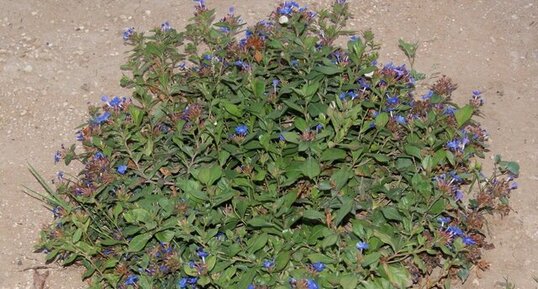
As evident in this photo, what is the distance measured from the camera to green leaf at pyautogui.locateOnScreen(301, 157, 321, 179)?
184 inches

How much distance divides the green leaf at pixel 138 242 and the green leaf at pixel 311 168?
0.84 metres

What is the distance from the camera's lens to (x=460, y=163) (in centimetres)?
520

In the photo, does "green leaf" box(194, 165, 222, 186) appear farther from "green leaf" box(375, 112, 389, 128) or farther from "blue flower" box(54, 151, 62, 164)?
"blue flower" box(54, 151, 62, 164)

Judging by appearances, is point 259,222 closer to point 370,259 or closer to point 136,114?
point 370,259

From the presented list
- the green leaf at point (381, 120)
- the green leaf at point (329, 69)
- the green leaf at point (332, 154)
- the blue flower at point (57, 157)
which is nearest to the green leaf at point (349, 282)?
the green leaf at point (332, 154)

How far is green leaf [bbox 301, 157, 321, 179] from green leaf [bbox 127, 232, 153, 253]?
2.75 feet

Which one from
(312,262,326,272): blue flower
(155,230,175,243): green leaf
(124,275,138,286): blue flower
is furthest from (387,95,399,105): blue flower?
(124,275,138,286): blue flower

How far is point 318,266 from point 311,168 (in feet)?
1.73

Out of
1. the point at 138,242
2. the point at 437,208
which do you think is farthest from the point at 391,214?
the point at 138,242

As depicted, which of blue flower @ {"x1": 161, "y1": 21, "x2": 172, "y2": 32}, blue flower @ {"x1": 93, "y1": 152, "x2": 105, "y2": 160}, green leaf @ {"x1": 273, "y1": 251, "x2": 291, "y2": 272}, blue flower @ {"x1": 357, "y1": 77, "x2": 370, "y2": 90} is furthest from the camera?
blue flower @ {"x1": 161, "y1": 21, "x2": 172, "y2": 32}

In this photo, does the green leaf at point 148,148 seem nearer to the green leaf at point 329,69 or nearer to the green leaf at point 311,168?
the green leaf at point 311,168

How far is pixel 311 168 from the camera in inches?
185

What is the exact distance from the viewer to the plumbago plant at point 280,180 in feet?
14.9

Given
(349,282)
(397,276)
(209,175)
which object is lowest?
(397,276)
